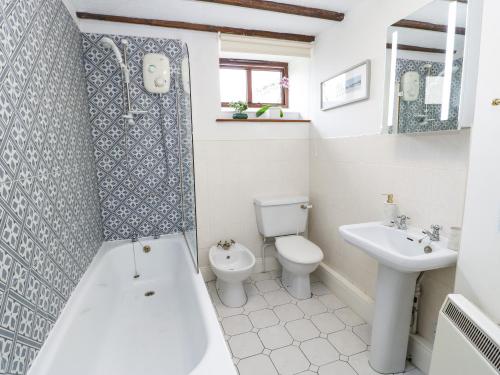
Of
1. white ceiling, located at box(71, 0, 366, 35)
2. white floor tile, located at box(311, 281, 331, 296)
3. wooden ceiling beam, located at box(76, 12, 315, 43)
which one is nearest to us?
white ceiling, located at box(71, 0, 366, 35)

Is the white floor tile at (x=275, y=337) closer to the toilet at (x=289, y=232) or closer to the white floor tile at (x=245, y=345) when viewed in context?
the white floor tile at (x=245, y=345)

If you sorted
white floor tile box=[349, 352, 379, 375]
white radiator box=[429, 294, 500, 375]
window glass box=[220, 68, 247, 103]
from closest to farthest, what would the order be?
white radiator box=[429, 294, 500, 375]
white floor tile box=[349, 352, 379, 375]
window glass box=[220, 68, 247, 103]

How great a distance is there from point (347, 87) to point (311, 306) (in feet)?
5.67

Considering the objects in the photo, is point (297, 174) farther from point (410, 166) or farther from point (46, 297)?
point (46, 297)

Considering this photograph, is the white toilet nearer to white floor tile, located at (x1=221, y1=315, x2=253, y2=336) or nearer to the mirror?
white floor tile, located at (x1=221, y1=315, x2=253, y2=336)

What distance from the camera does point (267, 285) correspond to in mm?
2465

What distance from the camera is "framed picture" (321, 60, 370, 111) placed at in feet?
5.99

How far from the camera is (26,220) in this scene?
3.22 ft

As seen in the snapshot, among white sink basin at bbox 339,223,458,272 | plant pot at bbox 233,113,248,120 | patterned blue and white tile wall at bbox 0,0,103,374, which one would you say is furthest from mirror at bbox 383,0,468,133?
patterned blue and white tile wall at bbox 0,0,103,374

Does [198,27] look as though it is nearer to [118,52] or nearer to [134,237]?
[118,52]

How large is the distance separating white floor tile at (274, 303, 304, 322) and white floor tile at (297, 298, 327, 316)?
0.05 m

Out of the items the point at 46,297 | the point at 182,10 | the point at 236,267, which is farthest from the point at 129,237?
the point at 182,10

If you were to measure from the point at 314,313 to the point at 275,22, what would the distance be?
7.63 feet

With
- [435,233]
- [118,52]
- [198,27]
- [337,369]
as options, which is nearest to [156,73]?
[118,52]
